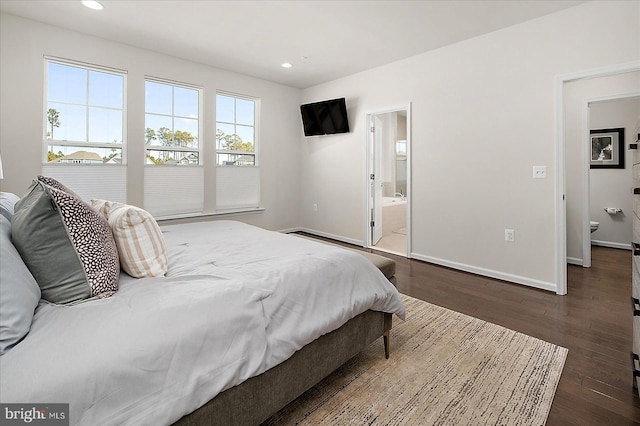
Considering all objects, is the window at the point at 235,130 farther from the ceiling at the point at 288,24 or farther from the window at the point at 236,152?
the ceiling at the point at 288,24

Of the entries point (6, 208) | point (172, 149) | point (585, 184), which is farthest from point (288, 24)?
point (585, 184)

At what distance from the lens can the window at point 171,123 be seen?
13.6 feet

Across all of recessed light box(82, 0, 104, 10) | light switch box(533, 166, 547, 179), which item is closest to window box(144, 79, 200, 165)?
recessed light box(82, 0, 104, 10)

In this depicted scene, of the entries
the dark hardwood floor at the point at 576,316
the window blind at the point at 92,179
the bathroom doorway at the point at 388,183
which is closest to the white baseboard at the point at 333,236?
the bathroom doorway at the point at 388,183

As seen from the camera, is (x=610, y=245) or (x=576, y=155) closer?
(x=576, y=155)

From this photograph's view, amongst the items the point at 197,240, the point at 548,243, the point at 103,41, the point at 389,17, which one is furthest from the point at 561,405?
the point at 103,41

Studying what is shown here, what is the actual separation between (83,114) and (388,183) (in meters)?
6.10

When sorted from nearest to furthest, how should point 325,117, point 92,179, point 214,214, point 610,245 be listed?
point 92,179
point 214,214
point 610,245
point 325,117

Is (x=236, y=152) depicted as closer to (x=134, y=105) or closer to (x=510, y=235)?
(x=134, y=105)

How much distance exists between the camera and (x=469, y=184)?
145 inches

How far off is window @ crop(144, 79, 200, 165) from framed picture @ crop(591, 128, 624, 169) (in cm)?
607

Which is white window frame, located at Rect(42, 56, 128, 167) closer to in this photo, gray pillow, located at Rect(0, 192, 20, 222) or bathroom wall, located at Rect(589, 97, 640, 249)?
gray pillow, located at Rect(0, 192, 20, 222)

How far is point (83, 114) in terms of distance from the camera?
3660mm

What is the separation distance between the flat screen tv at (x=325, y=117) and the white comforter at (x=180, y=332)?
3.63m
